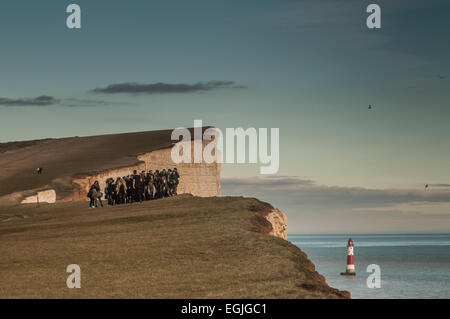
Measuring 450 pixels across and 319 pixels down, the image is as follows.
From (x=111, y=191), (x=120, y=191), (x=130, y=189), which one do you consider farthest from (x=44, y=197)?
(x=130, y=189)

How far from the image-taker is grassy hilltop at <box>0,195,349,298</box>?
1689 cm

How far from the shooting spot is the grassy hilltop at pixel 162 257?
16891mm

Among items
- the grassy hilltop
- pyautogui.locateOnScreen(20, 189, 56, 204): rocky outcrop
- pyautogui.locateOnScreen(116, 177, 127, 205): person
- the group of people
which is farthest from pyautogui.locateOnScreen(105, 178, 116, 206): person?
pyautogui.locateOnScreen(20, 189, 56, 204): rocky outcrop

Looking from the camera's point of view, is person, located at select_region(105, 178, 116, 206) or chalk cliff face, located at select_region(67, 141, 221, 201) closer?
person, located at select_region(105, 178, 116, 206)

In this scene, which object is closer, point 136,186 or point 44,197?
point 136,186

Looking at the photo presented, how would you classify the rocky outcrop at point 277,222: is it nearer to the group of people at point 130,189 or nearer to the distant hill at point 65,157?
the group of people at point 130,189

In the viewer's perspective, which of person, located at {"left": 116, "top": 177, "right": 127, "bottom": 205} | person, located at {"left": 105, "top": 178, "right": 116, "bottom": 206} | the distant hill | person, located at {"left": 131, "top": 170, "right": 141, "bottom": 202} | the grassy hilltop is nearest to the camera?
the grassy hilltop

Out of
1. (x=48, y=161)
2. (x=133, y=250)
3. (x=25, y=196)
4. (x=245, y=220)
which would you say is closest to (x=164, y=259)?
(x=133, y=250)

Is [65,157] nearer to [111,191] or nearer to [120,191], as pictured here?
[111,191]

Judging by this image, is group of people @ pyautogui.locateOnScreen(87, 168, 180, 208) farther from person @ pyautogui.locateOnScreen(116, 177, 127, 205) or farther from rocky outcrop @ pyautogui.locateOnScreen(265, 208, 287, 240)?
rocky outcrop @ pyautogui.locateOnScreen(265, 208, 287, 240)

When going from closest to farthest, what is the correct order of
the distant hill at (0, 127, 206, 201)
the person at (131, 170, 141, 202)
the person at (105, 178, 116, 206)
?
1. the person at (131, 170, 141, 202)
2. the person at (105, 178, 116, 206)
3. the distant hill at (0, 127, 206, 201)

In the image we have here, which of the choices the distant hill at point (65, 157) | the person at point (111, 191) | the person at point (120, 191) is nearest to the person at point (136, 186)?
the person at point (120, 191)

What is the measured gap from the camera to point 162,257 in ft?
71.5
